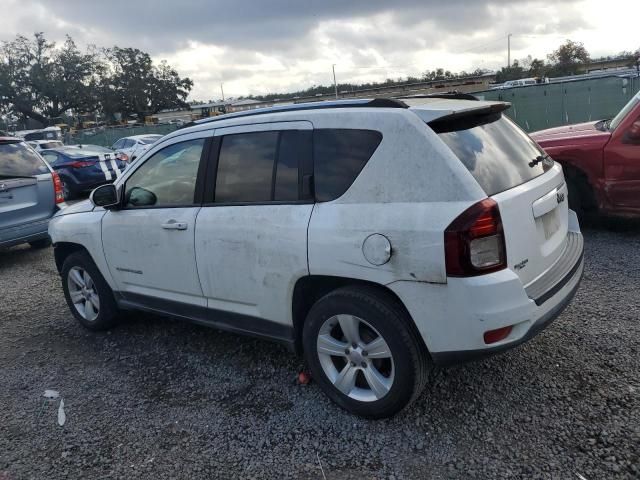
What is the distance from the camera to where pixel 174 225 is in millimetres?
3678

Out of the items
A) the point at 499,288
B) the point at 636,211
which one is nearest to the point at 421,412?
the point at 499,288

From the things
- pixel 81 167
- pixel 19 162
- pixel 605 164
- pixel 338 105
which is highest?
pixel 338 105

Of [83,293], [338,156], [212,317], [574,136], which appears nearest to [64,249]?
[83,293]

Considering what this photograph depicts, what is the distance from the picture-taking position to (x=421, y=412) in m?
3.07

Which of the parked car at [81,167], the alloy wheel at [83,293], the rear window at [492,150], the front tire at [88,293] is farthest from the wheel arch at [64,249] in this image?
the parked car at [81,167]

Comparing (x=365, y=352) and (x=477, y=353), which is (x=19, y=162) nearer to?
(x=365, y=352)

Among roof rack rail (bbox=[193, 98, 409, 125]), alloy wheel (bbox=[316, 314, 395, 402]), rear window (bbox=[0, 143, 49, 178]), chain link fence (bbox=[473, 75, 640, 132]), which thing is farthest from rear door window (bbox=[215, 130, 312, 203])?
chain link fence (bbox=[473, 75, 640, 132])

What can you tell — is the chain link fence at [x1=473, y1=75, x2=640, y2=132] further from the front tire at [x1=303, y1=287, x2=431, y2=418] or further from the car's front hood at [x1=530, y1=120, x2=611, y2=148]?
the front tire at [x1=303, y1=287, x2=431, y2=418]

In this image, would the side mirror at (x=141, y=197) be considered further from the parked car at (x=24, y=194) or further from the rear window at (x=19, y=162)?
the rear window at (x=19, y=162)

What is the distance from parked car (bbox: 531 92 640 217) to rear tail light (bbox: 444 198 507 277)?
13.6ft

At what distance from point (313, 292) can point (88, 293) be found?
2.54m

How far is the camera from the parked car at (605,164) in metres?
5.80

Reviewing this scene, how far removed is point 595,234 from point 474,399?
408 cm

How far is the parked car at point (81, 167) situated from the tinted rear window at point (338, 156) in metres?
11.6
